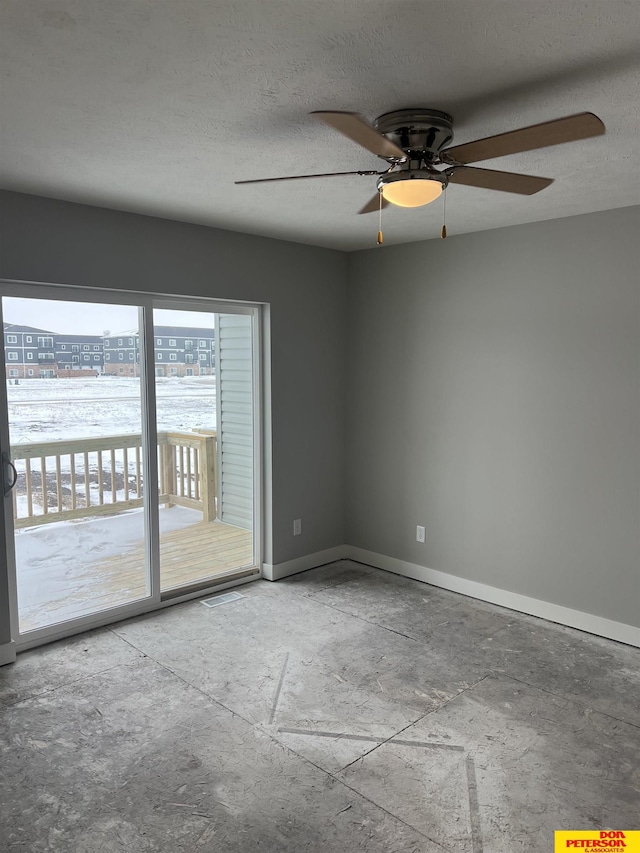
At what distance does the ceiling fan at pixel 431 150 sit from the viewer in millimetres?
1855

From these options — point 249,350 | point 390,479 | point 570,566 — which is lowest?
point 570,566

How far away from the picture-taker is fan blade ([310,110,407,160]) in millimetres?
1697

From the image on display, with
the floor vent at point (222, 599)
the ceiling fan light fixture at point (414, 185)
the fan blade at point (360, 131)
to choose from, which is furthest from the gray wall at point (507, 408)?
the fan blade at point (360, 131)

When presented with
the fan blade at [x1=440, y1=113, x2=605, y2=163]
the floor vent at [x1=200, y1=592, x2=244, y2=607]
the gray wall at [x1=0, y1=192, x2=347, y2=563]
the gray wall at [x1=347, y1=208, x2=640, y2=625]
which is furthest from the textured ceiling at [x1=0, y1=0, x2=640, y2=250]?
the floor vent at [x1=200, y1=592, x2=244, y2=607]

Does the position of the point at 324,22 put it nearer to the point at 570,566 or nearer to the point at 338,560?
the point at 570,566

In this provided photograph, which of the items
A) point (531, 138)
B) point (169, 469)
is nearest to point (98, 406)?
point (169, 469)

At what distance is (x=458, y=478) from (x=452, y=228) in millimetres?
1667

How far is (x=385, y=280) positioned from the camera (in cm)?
472

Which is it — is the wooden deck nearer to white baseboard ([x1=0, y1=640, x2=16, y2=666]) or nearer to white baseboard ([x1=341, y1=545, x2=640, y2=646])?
white baseboard ([x1=0, y1=640, x2=16, y2=666])

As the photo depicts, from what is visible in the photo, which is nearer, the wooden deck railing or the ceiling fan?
the ceiling fan

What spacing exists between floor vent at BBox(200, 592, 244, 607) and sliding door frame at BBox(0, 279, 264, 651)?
79 mm

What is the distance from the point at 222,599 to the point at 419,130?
3177 mm

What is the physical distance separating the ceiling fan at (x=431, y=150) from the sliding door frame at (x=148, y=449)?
6.33ft

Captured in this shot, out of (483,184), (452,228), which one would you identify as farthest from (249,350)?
(483,184)
